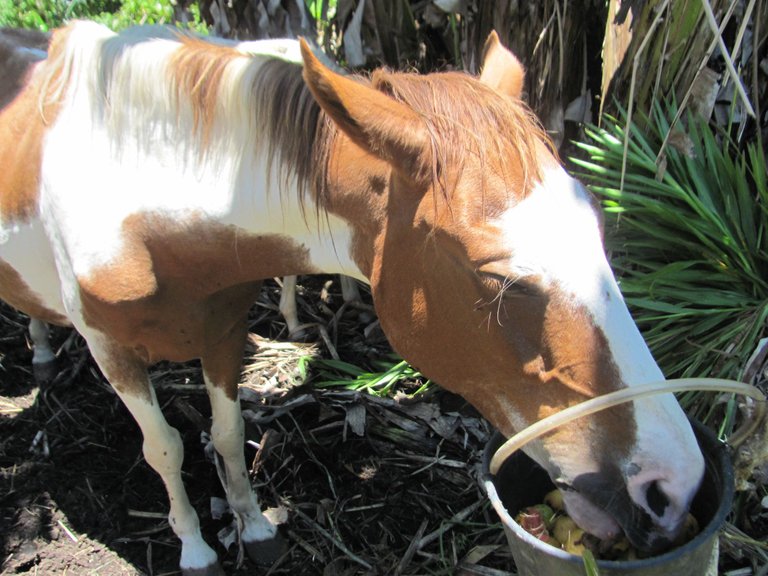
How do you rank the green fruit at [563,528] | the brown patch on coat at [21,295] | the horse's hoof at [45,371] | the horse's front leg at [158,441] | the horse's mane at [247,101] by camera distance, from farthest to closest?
the horse's hoof at [45,371], the brown patch on coat at [21,295], the horse's front leg at [158,441], the green fruit at [563,528], the horse's mane at [247,101]

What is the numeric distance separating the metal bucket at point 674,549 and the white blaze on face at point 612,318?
8 cm

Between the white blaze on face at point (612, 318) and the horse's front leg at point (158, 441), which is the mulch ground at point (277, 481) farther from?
the white blaze on face at point (612, 318)

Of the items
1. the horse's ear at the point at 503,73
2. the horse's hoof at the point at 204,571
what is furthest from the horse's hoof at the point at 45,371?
the horse's ear at the point at 503,73

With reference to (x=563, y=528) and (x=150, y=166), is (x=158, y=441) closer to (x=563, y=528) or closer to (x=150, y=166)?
(x=150, y=166)

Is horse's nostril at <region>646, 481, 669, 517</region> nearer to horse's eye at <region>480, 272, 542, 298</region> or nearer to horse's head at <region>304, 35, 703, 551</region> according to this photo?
horse's head at <region>304, 35, 703, 551</region>

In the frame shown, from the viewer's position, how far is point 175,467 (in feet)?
8.93

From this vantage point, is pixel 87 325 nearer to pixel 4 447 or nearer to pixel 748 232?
pixel 4 447

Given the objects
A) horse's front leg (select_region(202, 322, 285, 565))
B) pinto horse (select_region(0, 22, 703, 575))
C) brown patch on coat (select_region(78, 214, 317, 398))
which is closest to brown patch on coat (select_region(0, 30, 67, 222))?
pinto horse (select_region(0, 22, 703, 575))

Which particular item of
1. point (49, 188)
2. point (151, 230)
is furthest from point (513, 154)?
point (49, 188)

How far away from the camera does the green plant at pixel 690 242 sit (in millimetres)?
2766

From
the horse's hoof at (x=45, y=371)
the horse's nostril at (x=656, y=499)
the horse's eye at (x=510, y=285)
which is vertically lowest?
the horse's hoof at (x=45, y=371)

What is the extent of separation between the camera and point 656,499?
60.2 inches

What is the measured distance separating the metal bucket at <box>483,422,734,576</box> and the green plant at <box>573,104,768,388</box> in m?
0.98

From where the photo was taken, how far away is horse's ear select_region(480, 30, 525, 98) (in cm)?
204
